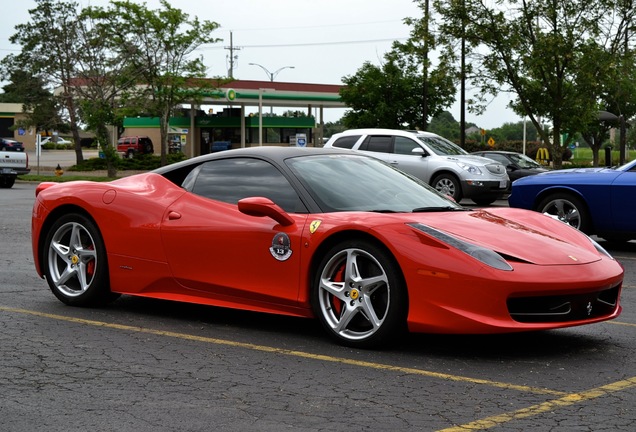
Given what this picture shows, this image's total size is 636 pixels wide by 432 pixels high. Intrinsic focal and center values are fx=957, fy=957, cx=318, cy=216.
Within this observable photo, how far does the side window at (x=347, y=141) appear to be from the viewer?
22.1m

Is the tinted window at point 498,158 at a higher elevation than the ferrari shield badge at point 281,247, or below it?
higher

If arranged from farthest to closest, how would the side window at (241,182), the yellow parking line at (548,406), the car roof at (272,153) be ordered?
the car roof at (272,153)
the side window at (241,182)
the yellow parking line at (548,406)

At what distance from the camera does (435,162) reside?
21734 millimetres

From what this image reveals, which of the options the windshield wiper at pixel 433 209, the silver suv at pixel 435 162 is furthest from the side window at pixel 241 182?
the silver suv at pixel 435 162

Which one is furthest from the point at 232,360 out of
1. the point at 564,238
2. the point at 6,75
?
the point at 6,75

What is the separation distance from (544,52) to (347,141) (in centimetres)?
834

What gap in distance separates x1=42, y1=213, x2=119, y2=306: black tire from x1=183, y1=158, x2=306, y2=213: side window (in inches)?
35.6

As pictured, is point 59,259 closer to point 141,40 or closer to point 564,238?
point 564,238

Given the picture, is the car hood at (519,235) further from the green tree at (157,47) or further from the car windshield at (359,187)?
the green tree at (157,47)

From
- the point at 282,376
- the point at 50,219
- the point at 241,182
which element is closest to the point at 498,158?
the point at 50,219

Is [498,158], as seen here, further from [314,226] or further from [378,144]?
[314,226]

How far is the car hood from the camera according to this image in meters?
5.75

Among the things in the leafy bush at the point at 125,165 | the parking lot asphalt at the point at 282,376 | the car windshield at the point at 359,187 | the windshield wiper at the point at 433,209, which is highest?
the car windshield at the point at 359,187

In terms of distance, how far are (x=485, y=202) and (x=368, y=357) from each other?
18072mm
